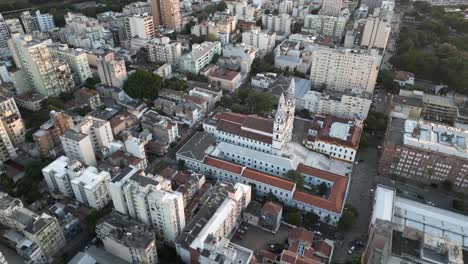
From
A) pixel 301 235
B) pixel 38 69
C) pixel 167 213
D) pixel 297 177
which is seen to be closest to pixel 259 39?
pixel 297 177

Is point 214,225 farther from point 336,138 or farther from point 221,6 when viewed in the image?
point 221,6

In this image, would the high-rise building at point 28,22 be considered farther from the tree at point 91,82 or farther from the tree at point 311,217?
the tree at point 311,217

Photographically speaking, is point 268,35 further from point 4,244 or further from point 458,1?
point 458,1

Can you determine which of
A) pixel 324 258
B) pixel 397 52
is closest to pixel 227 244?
pixel 324 258

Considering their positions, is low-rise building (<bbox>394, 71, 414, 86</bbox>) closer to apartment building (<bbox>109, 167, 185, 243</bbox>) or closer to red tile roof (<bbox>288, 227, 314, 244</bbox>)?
red tile roof (<bbox>288, 227, 314, 244</bbox>)

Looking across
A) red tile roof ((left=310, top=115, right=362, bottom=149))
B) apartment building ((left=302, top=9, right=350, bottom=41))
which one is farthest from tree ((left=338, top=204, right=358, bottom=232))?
apartment building ((left=302, top=9, right=350, bottom=41))

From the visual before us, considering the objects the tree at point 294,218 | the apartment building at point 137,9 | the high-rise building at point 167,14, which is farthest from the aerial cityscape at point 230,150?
the apartment building at point 137,9
